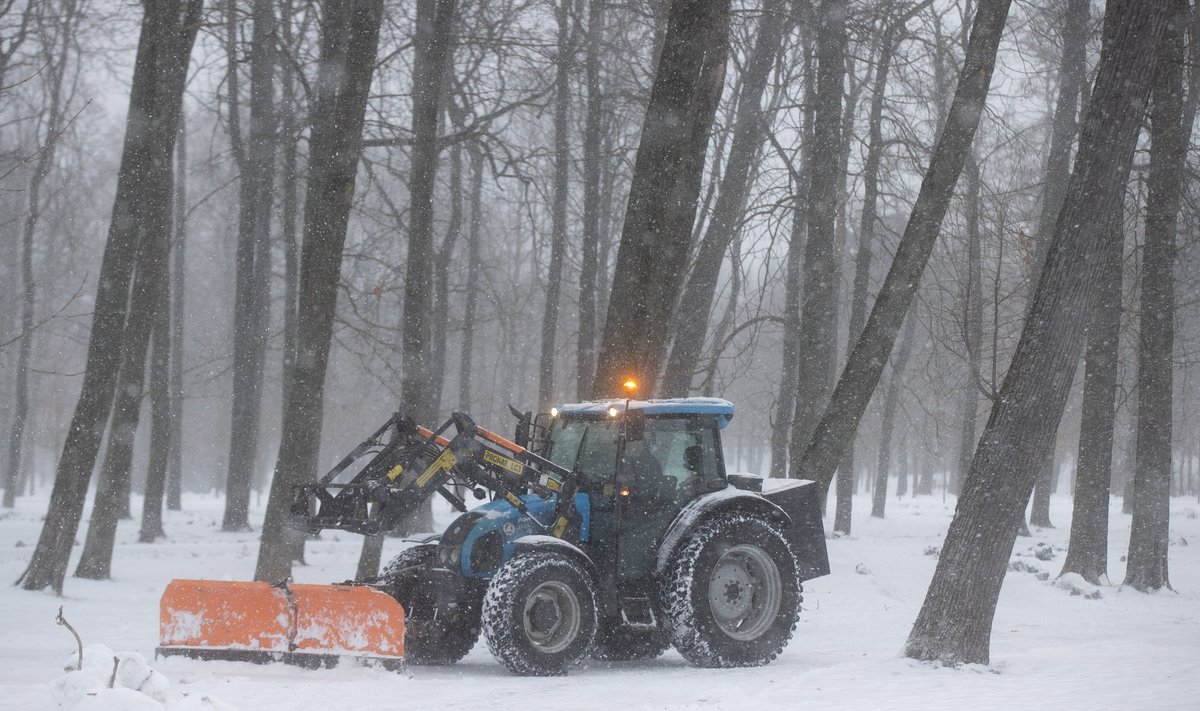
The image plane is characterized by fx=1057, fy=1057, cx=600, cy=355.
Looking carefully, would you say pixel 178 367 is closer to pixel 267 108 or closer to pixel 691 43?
pixel 267 108

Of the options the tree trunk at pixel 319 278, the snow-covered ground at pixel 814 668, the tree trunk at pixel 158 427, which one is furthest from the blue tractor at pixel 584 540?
the tree trunk at pixel 158 427

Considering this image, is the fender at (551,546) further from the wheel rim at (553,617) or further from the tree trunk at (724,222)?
the tree trunk at (724,222)

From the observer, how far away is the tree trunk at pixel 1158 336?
46.3ft

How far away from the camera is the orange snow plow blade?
22.7ft

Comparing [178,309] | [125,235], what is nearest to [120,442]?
[125,235]

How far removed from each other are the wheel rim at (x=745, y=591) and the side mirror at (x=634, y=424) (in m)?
1.25

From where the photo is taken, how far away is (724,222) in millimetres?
16375

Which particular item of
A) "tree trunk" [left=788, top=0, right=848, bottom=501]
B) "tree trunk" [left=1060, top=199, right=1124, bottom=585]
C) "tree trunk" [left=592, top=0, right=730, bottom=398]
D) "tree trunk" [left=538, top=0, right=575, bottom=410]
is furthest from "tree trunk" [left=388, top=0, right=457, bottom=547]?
"tree trunk" [left=1060, top=199, right=1124, bottom=585]

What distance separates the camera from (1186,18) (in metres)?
13.3

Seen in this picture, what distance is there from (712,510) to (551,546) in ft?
4.92

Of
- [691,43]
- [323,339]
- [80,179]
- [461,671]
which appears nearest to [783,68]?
[691,43]

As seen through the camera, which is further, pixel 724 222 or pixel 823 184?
pixel 724 222

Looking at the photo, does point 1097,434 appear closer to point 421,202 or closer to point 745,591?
point 745,591

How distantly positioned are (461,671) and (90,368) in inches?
283
